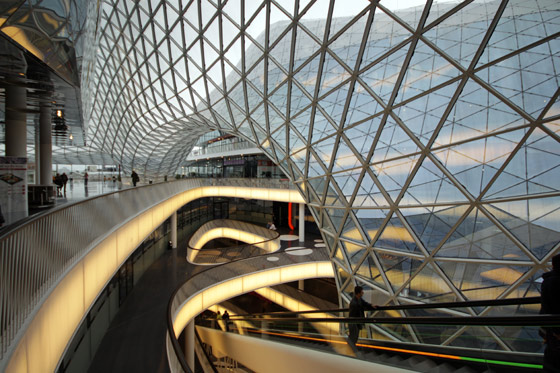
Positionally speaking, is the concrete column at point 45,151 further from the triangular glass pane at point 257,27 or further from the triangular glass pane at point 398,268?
the triangular glass pane at point 398,268

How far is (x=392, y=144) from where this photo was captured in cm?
1301

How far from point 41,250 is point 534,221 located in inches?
518

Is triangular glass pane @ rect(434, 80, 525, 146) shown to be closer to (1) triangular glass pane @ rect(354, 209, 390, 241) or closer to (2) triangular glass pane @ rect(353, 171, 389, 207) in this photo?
(2) triangular glass pane @ rect(353, 171, 389, 207)

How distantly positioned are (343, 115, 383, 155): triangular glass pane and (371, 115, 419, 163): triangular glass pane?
0.43 meters

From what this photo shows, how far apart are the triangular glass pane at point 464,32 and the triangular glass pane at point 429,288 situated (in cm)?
831

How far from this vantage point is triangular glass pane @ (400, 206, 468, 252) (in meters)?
11.2

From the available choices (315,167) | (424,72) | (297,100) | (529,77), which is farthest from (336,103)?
(529,77)

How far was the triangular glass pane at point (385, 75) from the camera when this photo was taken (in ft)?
41.6

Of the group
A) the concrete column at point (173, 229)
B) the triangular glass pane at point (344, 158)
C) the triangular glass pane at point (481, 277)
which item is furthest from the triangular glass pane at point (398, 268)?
the concrete column at point (173, 229)

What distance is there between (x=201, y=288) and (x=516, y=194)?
60.9ft

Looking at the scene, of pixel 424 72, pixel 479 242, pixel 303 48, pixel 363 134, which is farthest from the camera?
pixel 303 48

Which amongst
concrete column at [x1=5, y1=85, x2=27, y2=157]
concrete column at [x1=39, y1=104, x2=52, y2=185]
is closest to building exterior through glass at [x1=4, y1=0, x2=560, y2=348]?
concrete column at [x1=39, y1=104, x2=52, y2=185]

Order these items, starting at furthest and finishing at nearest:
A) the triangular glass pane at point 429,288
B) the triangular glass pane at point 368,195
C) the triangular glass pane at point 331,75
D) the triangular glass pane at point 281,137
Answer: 1. the triangular glass pane at point 281,137
2. the triangular glass pane at point 331,75
3. the triangular glass pane at point 368,195
4. the triangular glass pane at point 429,288

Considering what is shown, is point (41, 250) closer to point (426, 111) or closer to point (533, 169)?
point (426, 111)
